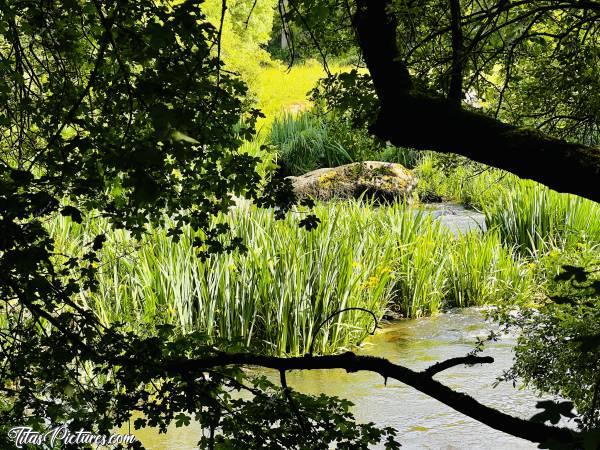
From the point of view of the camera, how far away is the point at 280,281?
247 inches

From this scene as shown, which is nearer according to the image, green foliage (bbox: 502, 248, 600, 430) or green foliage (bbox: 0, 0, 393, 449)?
green foliage (bbox: 0, 0, 393, 449)

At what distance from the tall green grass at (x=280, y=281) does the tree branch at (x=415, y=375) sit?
11.4 feet

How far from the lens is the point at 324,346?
6.35 m

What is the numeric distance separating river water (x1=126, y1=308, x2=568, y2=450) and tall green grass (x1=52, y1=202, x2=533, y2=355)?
0.30 metres

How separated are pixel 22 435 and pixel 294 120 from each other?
13747mm

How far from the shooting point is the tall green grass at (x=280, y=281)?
5926 mm

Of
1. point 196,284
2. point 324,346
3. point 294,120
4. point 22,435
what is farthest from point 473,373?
point 294,120

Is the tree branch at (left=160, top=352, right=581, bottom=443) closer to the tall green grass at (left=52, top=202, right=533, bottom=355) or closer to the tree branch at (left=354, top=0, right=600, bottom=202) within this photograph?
the tree branch at (left=354, top=0, right=600, bottom=202)

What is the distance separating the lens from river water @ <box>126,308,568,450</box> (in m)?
4.89

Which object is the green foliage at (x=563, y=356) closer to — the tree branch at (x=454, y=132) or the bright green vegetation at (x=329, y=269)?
the bright green vegetation at (x=329, y=269)

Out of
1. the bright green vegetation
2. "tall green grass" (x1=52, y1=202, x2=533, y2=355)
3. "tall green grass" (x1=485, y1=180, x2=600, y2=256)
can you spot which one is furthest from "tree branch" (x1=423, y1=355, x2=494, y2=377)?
"tall green grass" (x1=485, y1=180, x2=600, y2=256)

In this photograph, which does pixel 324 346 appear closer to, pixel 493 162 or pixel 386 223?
pixel 386 223

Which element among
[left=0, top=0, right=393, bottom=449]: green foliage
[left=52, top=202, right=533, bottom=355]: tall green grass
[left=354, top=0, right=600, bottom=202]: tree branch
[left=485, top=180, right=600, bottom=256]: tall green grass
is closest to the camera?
[left=0, top=0, right=393, bottom=449]: green foliage

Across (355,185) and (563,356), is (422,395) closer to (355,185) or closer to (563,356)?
(563,356)
